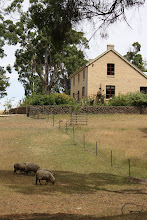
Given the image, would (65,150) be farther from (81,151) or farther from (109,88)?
(109,88)

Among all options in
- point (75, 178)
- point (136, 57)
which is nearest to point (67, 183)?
point (75, 178)

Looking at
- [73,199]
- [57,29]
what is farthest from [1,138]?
[73,199]

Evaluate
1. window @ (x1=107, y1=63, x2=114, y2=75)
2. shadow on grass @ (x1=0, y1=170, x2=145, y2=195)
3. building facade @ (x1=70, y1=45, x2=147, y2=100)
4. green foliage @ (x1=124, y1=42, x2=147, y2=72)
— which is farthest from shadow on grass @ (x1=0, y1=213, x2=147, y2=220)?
green foliage @ (x1=124, y1=42, x2=147, y2=72)

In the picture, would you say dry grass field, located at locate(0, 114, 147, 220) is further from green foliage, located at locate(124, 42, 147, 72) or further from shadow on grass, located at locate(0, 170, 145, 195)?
green foliage, located at locate(124, 42, 147, 72)

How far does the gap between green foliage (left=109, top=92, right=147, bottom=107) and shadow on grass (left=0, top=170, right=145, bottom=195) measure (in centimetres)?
2934

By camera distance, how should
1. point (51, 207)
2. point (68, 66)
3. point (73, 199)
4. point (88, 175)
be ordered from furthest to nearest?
point (68, 66) → point (88, 175) → point (73, 199) → point (51, 207)

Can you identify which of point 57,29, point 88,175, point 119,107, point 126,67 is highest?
point 126,67

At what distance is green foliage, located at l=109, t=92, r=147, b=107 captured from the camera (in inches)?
1613

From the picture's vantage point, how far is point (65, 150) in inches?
685

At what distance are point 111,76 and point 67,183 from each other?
36317 millimetres

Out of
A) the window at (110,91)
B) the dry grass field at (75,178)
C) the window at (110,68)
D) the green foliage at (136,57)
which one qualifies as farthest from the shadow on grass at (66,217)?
the green foliage at (136,57)

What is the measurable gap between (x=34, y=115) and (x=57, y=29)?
90.6ft

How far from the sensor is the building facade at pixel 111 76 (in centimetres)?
4528

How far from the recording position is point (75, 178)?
38.5 ft
